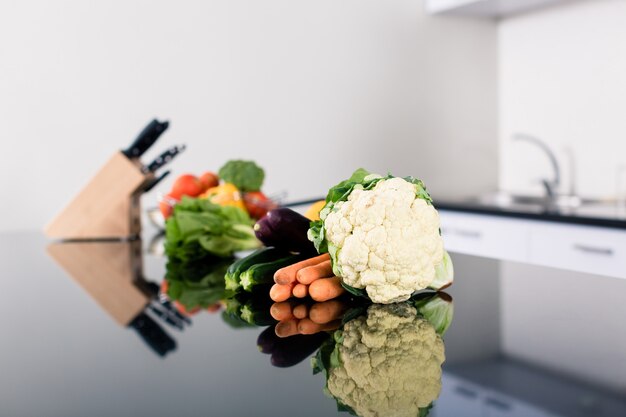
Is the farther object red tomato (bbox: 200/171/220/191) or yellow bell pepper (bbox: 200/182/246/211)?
red tomato (bbox: 200/171/220/191)

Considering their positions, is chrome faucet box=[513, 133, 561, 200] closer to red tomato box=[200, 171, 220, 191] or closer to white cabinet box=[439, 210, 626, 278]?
white cabinet box=[439, 210, 626, 278]

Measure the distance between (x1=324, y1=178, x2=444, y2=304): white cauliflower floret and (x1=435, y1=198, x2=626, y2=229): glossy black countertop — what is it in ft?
5.04

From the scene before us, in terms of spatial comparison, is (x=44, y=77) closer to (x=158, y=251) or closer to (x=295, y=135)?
(x=295, y=135)

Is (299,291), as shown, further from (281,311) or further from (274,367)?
(274,367)

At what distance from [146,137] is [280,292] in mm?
1054

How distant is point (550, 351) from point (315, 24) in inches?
97.3

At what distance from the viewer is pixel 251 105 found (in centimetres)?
287

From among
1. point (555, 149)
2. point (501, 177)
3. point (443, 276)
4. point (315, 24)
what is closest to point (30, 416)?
point (443, 276)

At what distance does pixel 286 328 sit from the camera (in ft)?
2.55

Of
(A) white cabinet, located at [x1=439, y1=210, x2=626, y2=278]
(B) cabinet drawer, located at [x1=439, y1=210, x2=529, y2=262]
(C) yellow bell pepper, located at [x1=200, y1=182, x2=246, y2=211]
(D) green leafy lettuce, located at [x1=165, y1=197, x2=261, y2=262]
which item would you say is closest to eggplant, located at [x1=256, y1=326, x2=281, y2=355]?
(D) green leafy lettuce, located at [x1=165, y1=197, x2=261, y2=262]

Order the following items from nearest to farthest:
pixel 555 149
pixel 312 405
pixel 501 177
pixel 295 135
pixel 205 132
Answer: pixel 312 405, pixel 205 132, pixel 295 135, pixel 555 149, pixel 501 177

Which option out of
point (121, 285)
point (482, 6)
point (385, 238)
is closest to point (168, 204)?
point (121, 285)

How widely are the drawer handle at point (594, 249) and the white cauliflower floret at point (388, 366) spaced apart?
5.33 ft

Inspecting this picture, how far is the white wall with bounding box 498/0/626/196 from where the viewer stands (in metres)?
2.99
